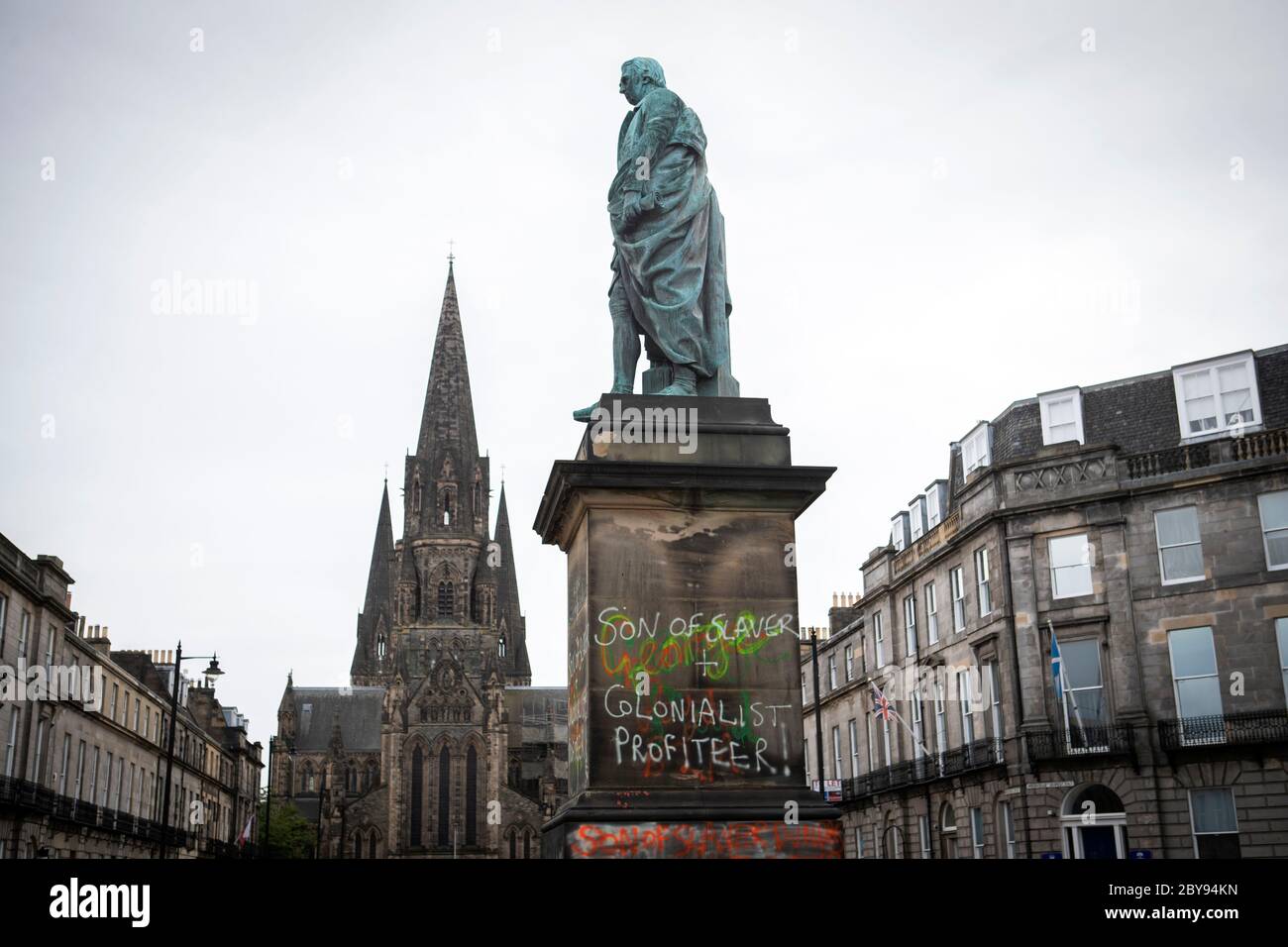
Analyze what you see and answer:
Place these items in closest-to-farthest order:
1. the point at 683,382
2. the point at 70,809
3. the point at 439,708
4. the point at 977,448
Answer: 1. the point at 683,382
2. the point at 977,448
3. the point at 70,809
4. the point at 439,708

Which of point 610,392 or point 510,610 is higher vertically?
point 510,610

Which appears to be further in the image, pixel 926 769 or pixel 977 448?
pixel 977 448

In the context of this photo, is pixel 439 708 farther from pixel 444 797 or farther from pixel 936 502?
pixel 936 502

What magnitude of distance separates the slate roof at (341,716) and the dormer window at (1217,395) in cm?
10674

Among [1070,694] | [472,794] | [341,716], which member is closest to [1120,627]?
[1070,694]

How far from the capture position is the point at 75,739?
47625 millimetres

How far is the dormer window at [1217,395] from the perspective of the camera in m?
Result: 35.7

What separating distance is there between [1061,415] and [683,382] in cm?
3319

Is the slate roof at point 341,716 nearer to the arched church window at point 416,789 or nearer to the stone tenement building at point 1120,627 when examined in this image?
the arched church window at point 416,789

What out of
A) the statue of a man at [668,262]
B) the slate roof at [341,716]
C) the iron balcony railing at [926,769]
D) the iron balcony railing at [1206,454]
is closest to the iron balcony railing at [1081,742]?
the iron balcony railing at [926,769]

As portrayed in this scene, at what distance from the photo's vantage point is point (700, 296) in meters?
9.29

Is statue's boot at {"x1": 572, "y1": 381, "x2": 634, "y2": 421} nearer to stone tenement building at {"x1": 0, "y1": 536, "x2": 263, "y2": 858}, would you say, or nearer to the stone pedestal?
the stone pedestal

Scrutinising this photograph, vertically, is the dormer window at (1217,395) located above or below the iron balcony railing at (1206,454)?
above
